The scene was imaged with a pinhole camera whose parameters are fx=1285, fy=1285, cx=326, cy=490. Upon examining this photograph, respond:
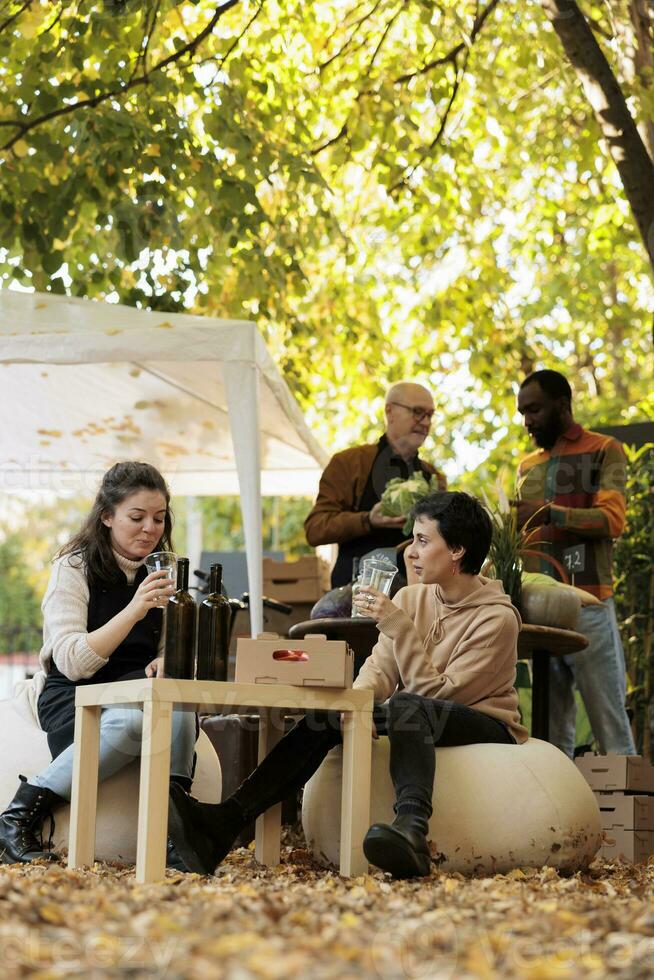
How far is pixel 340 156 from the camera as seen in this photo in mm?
8406

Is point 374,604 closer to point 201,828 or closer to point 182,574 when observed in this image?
point 182,574

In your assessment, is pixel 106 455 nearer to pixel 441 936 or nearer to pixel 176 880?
pixel 176 880

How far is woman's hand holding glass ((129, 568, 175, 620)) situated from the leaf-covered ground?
79 centimetres

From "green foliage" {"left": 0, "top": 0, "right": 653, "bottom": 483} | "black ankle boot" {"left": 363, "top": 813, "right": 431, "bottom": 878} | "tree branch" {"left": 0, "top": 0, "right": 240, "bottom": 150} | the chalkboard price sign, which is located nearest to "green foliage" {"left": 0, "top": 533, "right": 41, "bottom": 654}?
"green foliage" {"left": 0, "top": 0, "right": 653, "bottom": 483}

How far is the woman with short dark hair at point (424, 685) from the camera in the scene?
3.88 meters

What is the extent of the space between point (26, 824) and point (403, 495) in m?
2.11

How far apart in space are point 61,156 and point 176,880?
469 centimetres

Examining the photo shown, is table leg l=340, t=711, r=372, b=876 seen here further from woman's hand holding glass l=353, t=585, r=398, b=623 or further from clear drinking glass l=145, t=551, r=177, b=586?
clear drinking glass l=145, t=551, r=177, b=586

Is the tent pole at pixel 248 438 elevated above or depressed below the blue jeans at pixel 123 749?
above

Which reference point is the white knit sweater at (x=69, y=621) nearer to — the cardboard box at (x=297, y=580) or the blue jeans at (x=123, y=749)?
the blue jeans at (x=123, y=749)

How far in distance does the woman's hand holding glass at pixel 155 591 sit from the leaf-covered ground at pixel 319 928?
2.59 feet

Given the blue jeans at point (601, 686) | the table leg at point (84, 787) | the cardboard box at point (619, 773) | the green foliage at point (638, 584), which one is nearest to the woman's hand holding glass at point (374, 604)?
the table leg at point (84, 787)

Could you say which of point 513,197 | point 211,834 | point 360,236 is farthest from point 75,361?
point 513,197

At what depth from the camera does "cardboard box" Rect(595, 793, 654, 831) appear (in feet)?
16.7
